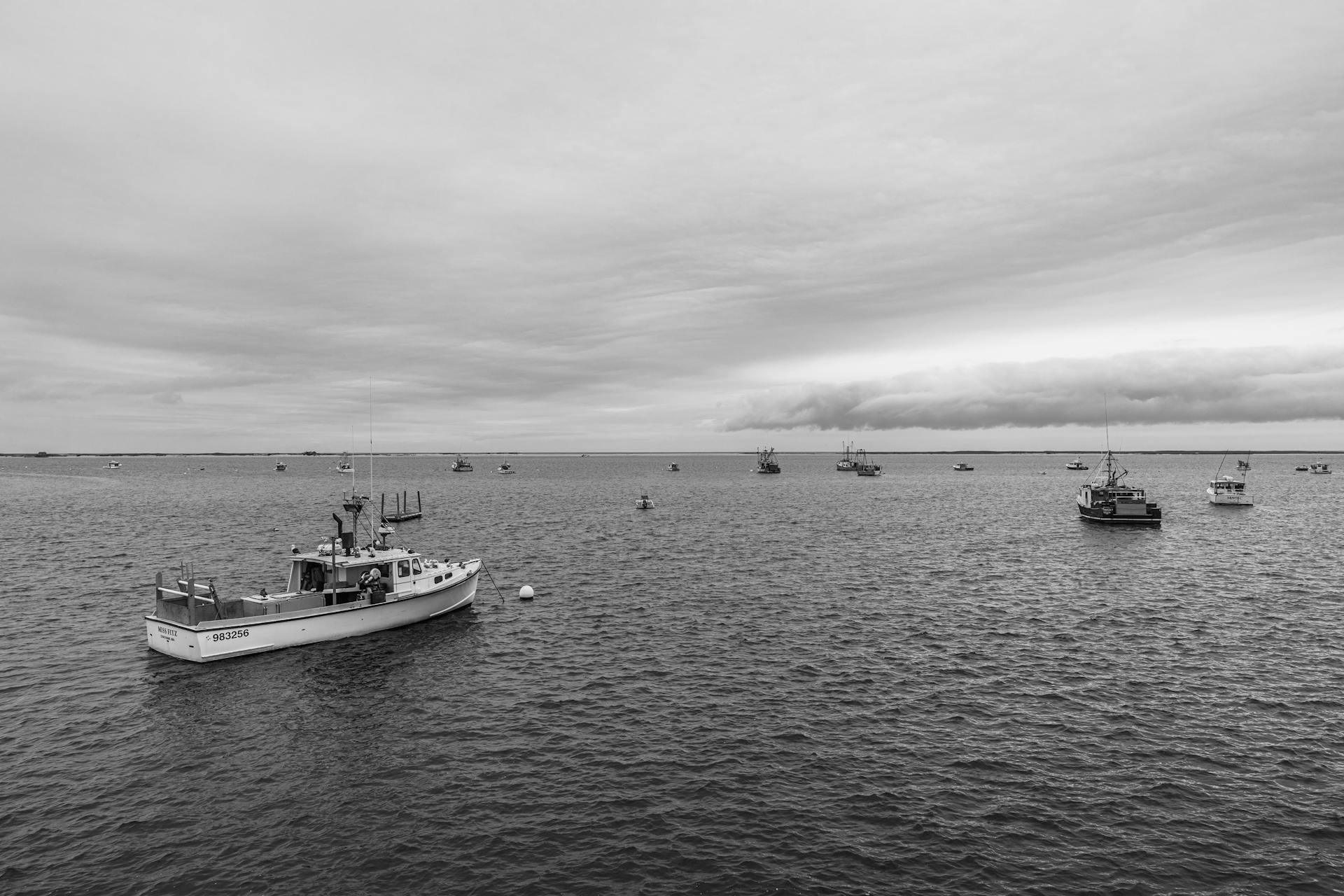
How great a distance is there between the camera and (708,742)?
26.5m

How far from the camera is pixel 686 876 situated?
18.5 metres

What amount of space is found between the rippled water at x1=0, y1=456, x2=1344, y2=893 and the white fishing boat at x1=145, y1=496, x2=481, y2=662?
37.7 inches

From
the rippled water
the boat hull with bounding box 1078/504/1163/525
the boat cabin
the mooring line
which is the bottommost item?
the rippled water

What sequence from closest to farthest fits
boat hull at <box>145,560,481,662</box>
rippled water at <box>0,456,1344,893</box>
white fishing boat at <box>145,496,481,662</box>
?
rippled water at <box>0,456,1344,893</box> → boat hull at <box>145,560,481,662</box> → white fishing boat at <box>145,496,481,662</box>

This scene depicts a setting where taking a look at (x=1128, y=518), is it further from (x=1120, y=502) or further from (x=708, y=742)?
(x=708, y=742)

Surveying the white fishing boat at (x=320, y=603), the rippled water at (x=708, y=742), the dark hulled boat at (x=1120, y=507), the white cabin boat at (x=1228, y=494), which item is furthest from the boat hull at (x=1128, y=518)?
the white fishing boat at (x=320, y=603)

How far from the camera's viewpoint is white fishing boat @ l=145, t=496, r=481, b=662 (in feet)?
119

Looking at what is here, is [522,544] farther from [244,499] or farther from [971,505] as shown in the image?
[244,499]

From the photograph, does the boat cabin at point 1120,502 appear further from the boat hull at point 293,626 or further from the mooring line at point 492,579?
the boat hull at point 293,626

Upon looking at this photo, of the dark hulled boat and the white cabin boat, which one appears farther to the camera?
the white cabin boat

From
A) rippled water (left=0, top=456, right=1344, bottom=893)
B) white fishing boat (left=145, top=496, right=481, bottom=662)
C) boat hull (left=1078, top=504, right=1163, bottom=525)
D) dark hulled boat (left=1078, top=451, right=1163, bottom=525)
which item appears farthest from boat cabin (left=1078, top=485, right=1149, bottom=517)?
white fishing boat (left=145, top=496, right=481, bottom=662)

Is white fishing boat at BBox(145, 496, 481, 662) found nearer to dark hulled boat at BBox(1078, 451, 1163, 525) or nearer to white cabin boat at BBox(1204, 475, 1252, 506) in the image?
dark hulled boat at BBox(1078, 451, 1163, 525)

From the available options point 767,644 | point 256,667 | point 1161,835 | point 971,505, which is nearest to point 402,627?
point 256,667

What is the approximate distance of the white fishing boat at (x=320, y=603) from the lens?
3631 centimetres
